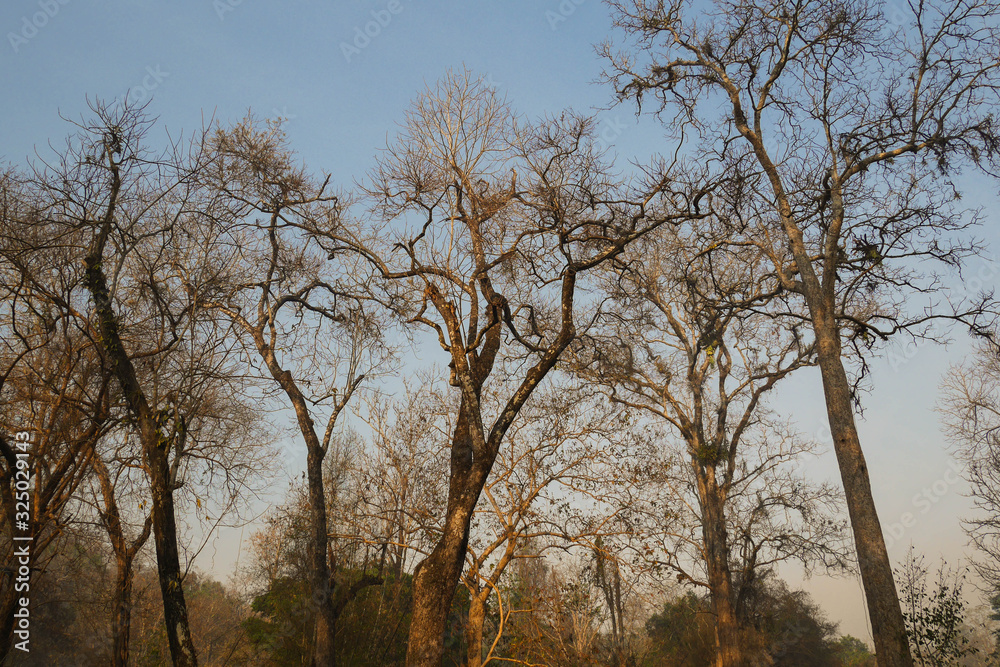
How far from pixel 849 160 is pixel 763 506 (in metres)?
11.9

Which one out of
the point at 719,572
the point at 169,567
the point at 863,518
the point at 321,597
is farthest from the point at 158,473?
the point at 719,572

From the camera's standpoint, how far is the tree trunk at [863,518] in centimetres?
624

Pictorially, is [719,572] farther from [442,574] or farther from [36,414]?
[36,414]

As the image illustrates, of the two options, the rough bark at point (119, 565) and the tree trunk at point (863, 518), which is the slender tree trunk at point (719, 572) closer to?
the tree trunk at point (863, 518)

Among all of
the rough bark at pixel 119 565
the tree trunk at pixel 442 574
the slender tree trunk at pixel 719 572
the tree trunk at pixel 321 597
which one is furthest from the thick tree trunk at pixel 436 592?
the slender tree trunk at pixel 719 572

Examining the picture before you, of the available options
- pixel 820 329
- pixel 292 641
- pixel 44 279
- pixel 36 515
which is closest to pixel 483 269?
pixel 820 329

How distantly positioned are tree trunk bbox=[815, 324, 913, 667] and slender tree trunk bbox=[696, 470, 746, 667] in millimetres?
6884

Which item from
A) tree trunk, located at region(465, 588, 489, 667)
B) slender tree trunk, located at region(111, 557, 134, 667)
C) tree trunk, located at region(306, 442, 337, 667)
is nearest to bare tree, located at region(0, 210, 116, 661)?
tree trunk, located at region(306, 442, 337, 667)

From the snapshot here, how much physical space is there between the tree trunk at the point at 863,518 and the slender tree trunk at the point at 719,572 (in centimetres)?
688

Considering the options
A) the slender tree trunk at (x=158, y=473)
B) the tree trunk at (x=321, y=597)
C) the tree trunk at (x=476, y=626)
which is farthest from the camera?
the tree trunk at (x=476, y=626)

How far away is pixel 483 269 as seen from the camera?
8062 mm

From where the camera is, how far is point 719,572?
42.9 feet

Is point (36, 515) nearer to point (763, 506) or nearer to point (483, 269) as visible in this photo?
point (483, 269)

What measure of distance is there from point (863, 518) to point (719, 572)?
7.09 meters
